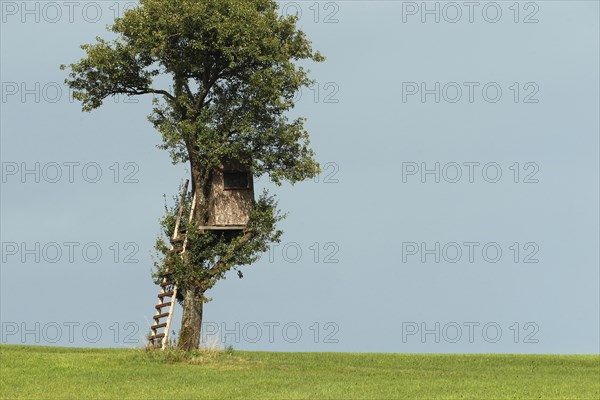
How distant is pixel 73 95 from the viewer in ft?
134

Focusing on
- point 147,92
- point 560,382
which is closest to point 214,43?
point 147,92

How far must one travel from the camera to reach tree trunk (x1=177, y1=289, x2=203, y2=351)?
128 ft

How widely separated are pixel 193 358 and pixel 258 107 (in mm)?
10808

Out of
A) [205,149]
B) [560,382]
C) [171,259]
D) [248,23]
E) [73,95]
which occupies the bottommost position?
[560,382]

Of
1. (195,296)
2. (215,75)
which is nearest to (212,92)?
(215,75)

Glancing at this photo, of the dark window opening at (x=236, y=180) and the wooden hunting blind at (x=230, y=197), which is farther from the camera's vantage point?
the dark window opening at (x=236, y=180)

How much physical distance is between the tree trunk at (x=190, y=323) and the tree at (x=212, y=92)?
42 millimetres

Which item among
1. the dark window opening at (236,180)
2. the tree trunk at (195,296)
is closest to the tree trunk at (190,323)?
the tree trunk at (195,296)

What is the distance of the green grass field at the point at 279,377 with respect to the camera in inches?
1145

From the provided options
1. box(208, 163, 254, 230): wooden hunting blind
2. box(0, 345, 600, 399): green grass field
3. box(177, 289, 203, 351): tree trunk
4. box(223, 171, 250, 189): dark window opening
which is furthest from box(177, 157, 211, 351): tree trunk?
box(0, 345, 600, 399): green grass field

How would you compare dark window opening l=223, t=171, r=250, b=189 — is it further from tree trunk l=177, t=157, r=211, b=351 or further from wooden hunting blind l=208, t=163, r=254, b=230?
tree trunk l=177, t=157, r=211, b=351

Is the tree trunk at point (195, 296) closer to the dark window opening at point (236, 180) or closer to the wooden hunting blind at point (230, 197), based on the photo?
Result: the wooden hunting blind at point (230, 197)

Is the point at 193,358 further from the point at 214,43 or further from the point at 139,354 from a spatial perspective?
the point at 214,43

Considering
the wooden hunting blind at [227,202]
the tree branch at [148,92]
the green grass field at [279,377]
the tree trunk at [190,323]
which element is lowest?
the green grass field at [279,377]
